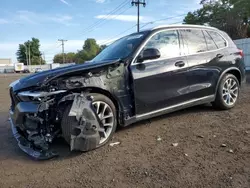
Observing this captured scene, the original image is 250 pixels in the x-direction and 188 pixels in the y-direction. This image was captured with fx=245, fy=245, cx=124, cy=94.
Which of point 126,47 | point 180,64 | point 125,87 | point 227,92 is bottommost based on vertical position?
point 227,92

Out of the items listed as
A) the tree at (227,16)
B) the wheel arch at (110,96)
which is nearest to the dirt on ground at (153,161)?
the wheel arch at (110,96)

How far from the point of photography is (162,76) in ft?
14.3

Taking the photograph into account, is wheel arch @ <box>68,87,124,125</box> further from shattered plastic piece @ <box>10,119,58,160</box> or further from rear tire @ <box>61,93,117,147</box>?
shattered plastic piece @ <box>10,119,58,160</box>

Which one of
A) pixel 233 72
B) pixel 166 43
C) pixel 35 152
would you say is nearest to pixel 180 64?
pixel 166 43

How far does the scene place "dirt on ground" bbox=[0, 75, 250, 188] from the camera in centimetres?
278

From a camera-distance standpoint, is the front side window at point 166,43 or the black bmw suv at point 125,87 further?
the front side window at point 166,43

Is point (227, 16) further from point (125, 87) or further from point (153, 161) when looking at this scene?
point (153, 161)

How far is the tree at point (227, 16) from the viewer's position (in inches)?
1225

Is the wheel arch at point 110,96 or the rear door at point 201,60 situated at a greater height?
the rear door at point 201,60

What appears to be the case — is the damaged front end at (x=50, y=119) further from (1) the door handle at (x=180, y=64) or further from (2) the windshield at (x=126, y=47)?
(1) the door handle at (x=180, y=64)

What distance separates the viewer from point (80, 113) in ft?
11.3

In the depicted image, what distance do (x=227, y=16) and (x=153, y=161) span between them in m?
35.3

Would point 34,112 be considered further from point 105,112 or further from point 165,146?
point 165,146

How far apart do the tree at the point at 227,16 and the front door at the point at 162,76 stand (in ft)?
95.5
